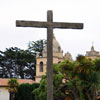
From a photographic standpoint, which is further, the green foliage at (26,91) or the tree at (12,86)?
the green foliage at (26,91)

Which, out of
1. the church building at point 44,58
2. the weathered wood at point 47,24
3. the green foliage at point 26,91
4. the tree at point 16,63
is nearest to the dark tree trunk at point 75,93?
the green foliage at point 26,91

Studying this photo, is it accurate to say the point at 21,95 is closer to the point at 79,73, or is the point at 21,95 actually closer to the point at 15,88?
the point at 15,88

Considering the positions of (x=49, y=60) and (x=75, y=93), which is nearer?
(x=49, y=60)

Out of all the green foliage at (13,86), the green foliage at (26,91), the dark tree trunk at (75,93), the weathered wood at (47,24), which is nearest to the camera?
the weathered wood at (47,24)

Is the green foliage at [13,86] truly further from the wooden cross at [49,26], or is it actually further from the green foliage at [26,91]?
the wooden cross at [49,26]

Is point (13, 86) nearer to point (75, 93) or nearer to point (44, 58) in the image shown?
point (44, 58)

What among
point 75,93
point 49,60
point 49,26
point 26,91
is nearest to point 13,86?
point 26,91

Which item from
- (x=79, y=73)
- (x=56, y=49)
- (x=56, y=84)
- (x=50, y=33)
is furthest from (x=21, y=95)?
(x=50, y=33)

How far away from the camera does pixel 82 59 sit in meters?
23.0

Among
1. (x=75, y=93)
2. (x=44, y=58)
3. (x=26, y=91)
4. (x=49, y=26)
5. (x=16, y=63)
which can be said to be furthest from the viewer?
(x=16, y=63)

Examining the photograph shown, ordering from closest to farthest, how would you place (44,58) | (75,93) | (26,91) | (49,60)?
(49,60) → (75,93) → (26,91) → (44,58)

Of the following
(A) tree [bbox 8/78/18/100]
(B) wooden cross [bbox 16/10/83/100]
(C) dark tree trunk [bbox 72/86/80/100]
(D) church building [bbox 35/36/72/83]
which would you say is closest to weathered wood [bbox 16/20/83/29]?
(B) wooden cross [bbox 16/10/83/100]

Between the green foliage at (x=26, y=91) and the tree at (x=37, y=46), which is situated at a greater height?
the tree at (x=37, y=46)

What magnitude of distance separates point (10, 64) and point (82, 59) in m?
45.6
